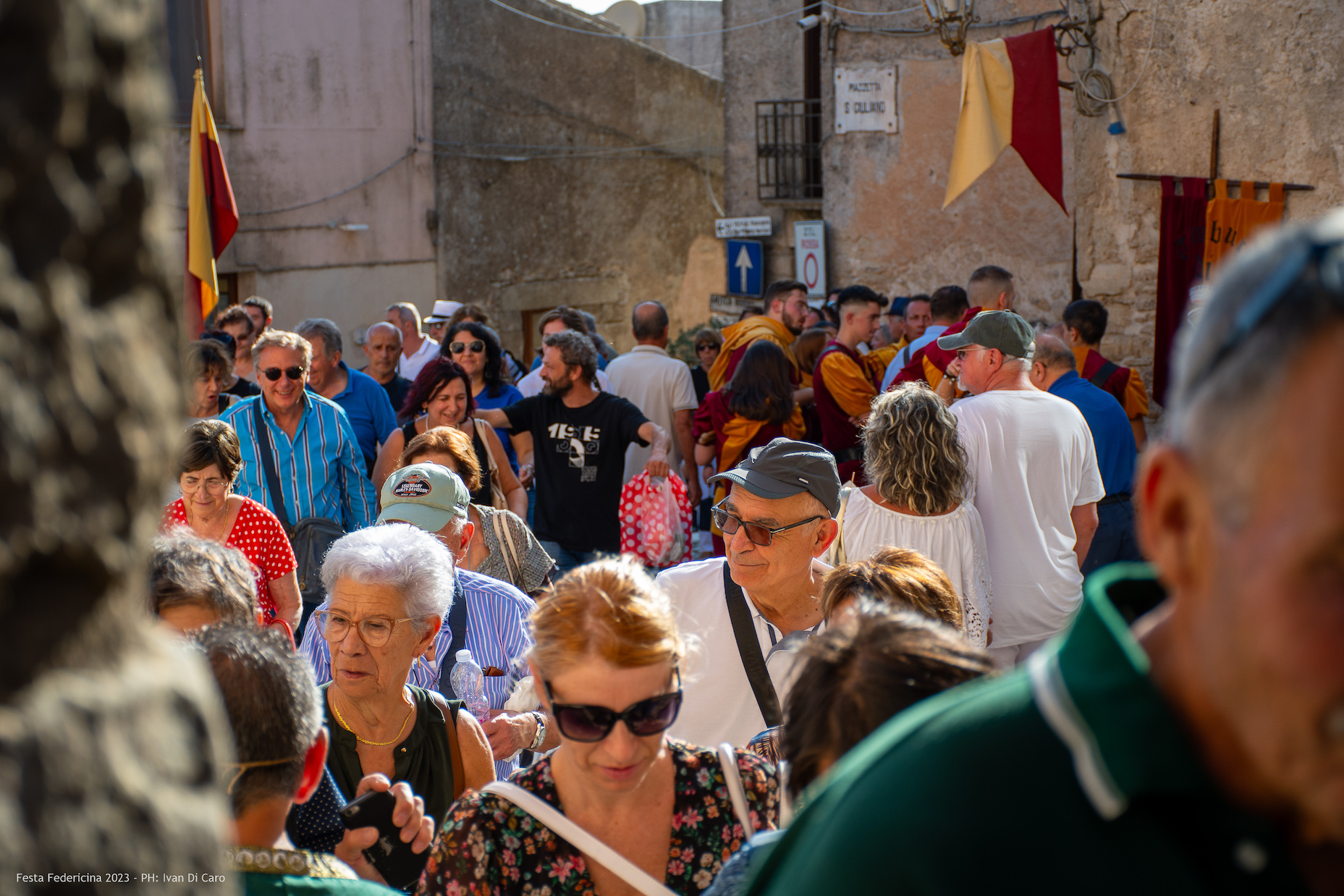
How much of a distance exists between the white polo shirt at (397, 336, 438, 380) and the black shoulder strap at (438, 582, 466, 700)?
5069 millimetres

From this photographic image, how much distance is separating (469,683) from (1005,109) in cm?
755

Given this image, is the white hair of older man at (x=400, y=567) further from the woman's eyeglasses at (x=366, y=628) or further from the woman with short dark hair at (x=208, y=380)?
the woman with short dark hair at (x=208, y=380)

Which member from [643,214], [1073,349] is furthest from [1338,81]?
[643,214]

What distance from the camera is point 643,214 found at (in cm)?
1844

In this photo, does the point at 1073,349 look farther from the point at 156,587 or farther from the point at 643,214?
the point at 643,214

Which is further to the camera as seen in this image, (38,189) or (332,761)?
(332,761)

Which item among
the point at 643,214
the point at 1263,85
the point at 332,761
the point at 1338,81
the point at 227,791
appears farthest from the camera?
the point at 643,214

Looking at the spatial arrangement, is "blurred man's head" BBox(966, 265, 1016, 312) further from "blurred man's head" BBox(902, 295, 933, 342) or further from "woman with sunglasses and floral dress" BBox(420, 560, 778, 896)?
"woman with sunglasses and floral dress" BBox(420, 560, 778, 896)

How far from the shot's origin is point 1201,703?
779 mm

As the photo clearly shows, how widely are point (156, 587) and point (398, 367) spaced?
584 cm

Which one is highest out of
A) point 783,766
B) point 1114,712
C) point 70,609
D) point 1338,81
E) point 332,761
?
point 1338,81

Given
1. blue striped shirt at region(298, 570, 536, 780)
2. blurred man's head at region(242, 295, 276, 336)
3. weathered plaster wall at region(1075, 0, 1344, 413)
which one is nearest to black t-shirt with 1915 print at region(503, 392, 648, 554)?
blue striped shirt at region(298, 570, 536, 780)

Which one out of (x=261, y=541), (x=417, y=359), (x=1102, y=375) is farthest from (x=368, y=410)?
(x=1102, y=375)

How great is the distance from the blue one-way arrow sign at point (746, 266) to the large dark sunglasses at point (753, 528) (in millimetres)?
12535
